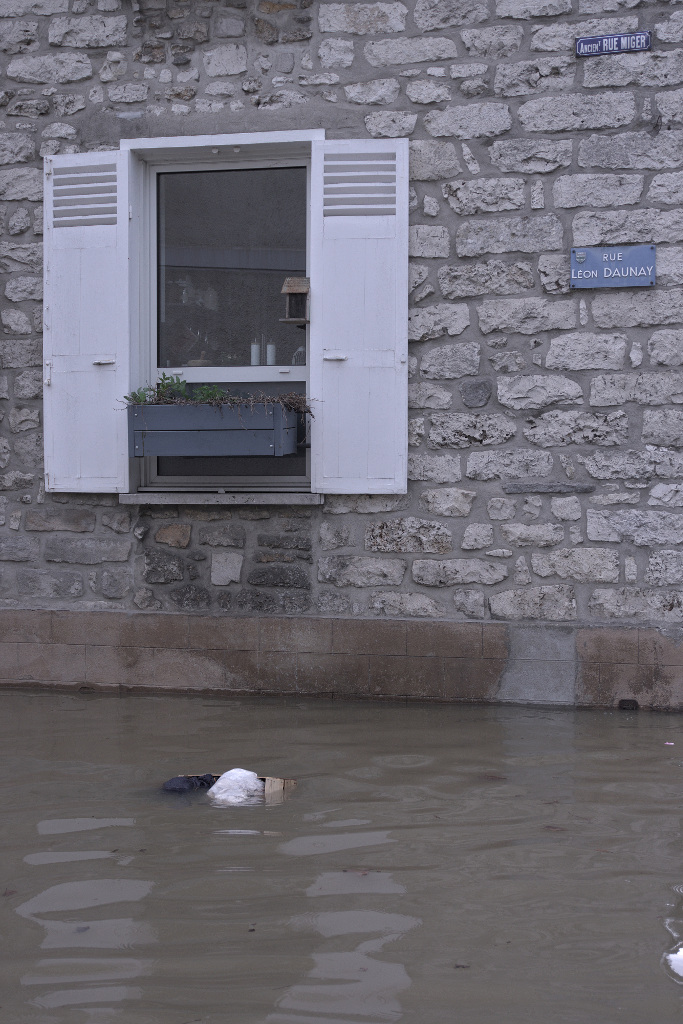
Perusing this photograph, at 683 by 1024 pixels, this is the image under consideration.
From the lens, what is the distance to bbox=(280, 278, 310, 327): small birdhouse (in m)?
4.81

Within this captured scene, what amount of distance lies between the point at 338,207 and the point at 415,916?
3401 millimetres

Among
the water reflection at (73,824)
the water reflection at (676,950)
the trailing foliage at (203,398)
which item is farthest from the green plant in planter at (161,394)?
the water reflection at (676,950)

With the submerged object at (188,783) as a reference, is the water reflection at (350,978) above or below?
below

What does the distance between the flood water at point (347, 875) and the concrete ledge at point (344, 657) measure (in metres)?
0.32

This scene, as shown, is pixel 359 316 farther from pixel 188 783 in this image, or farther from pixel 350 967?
pixel 350 967

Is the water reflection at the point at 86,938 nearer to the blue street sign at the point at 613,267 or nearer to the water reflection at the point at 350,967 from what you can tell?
the water reflection at the point at 350,967

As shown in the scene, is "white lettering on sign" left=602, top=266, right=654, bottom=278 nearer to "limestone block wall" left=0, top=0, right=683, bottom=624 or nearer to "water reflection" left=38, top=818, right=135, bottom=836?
"limestone block wall" left=0, top=0, right=683, bottom=624

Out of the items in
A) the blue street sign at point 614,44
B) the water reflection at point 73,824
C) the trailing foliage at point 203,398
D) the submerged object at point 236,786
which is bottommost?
the water reflection at point 73,824

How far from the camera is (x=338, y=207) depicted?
4.77 meters

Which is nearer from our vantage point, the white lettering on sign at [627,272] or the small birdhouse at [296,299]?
the white lettering on sign at [627,272]

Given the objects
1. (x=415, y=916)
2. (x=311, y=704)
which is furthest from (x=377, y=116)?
(x=415, y=916)

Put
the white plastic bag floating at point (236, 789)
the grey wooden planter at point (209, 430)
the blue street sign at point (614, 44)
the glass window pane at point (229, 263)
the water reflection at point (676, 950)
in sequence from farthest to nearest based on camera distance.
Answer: the glass window pane at point (229, 263), the grey wooden planter at point (209, 430), the blue street sign at point (614, 44), the white plastic bag floating at point (236, 789), the water reflection at point (676, 950)

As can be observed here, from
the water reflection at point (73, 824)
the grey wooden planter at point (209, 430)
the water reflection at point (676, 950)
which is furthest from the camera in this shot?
the grey wooden planter at point (209, 430)

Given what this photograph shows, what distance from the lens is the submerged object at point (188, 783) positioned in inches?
134
